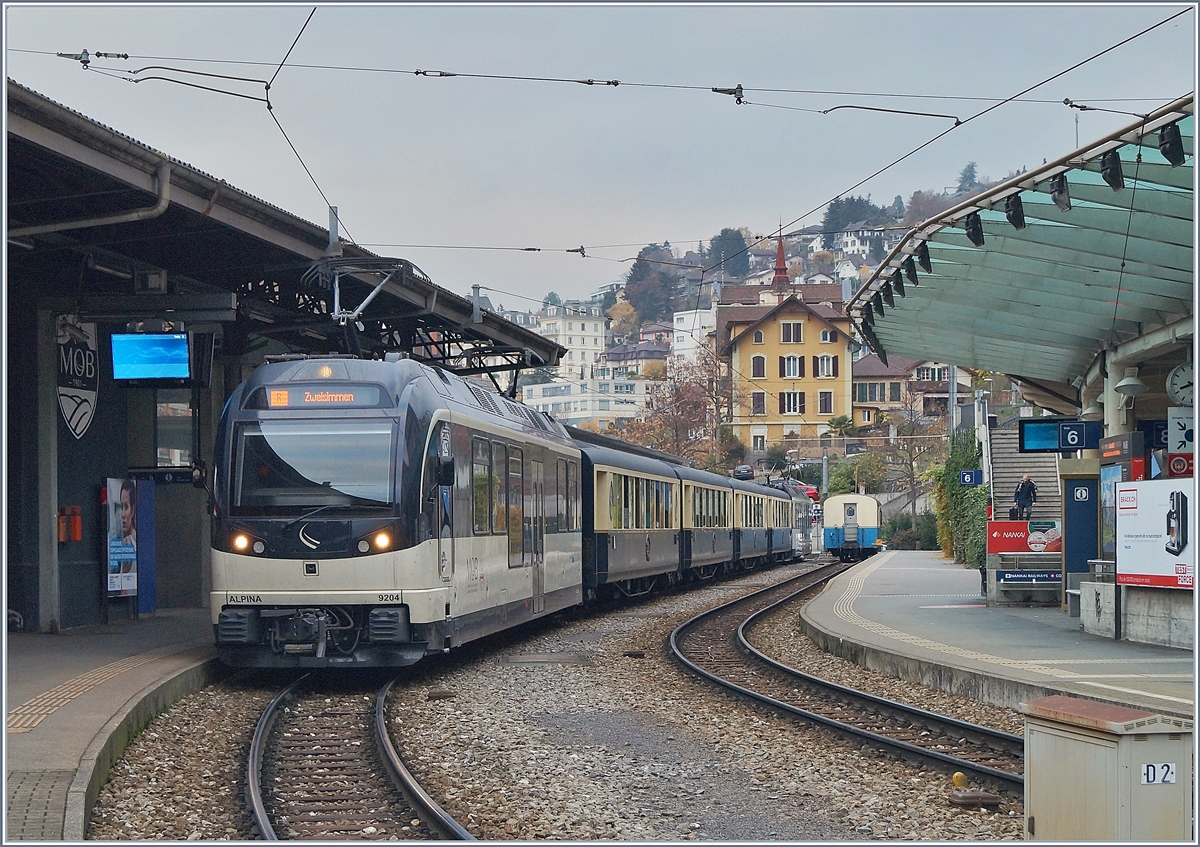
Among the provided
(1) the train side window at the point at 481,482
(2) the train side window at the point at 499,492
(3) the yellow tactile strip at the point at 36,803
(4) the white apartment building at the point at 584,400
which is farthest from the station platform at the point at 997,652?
(4) the white apartment building at the point at 584,400

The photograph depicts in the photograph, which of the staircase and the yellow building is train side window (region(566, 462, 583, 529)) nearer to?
the staircase

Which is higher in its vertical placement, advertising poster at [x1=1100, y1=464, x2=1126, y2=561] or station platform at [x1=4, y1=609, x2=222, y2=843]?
advertising poster at [x1=1100, y1=464, x2=1126, y2=561]

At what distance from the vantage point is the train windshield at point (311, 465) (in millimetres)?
12633

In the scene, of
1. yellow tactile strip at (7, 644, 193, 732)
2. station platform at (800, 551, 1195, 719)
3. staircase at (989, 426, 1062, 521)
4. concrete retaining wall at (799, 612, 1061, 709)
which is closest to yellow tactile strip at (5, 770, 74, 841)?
yellow tactile strip at (7, 644, 193, 732)

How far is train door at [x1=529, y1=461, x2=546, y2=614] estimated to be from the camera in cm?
1741

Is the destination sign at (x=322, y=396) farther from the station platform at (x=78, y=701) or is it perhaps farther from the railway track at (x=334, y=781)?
the railway track at (x=334, y=781)

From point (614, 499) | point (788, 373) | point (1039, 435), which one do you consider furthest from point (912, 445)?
point (1039, 435)

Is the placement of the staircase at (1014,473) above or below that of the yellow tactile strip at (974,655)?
above

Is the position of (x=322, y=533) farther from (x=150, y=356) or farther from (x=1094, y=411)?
(x=1094, y=411)

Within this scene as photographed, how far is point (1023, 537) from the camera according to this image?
21703 millimetres

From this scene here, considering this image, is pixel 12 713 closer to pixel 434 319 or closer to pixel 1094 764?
pixel 1094 764

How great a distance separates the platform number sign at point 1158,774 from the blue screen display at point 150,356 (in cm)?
1115

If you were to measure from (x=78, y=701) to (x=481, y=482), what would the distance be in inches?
216

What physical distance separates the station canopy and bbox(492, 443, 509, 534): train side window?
16.1 feet
